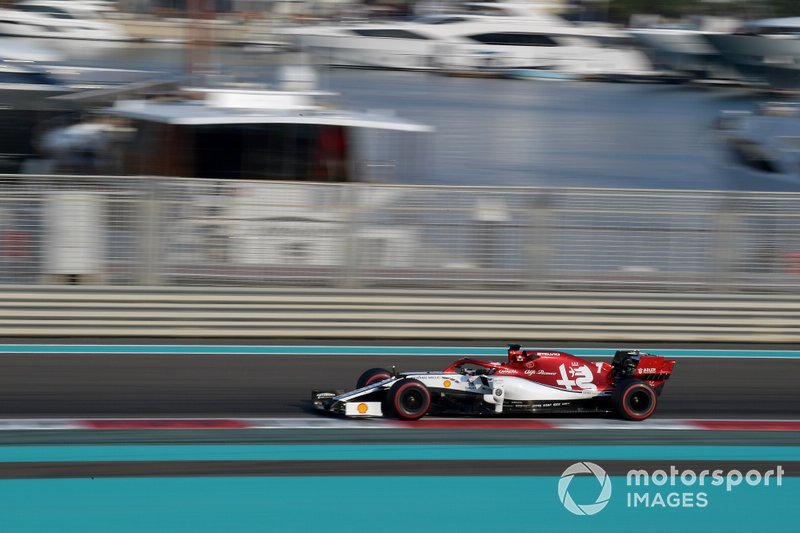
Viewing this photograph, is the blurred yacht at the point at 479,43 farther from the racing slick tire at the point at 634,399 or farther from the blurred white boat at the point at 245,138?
the racing slick tire at the point at 634,399

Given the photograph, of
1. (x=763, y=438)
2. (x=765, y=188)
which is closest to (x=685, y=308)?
(x=763, y=438)

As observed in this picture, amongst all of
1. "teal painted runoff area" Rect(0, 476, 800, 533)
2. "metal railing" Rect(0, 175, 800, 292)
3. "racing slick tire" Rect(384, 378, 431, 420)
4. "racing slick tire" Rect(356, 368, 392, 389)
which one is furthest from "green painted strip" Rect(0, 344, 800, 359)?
"teal painted runoff area" Rect(0, 476, 800, 533)

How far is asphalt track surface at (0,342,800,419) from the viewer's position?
7.99 metres

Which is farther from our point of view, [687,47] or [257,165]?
[687,47]

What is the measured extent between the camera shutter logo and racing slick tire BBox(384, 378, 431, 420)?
1.09m

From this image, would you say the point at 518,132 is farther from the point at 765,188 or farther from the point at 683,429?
the point at 683,429

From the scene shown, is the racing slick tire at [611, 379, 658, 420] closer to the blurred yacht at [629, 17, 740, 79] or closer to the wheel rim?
the wheel rim

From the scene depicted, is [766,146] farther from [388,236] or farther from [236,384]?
[236,384]

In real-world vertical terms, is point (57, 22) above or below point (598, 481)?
above

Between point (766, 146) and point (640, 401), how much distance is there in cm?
2044

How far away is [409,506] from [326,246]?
4.88 metres

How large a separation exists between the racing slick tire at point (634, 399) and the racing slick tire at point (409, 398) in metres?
1.37

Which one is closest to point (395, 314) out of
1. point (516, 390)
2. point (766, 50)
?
point (516, 390)

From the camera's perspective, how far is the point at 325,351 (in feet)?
33.9
